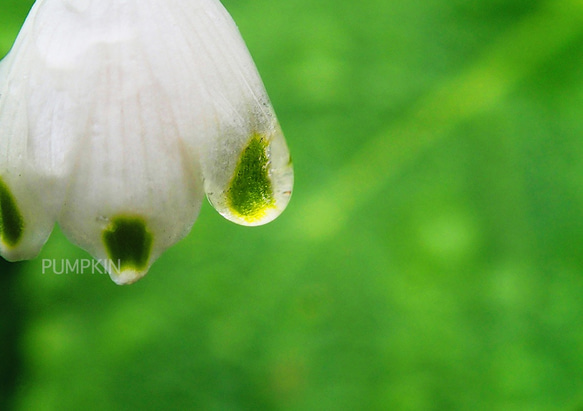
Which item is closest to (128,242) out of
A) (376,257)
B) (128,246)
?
(128,246)

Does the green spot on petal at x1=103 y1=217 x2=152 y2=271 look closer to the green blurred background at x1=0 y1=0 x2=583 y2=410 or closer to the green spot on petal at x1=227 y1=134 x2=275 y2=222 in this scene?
the green spot on petal at x1=227 y1=134 x2=275 y2=222

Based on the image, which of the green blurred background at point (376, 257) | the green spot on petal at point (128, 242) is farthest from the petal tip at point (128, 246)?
the green blurred background at point (376, 257)

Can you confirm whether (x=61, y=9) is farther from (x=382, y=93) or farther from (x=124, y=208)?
(x=382, y=93)

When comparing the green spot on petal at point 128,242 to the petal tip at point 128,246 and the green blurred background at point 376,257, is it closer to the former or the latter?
the petal tip at point 128,246

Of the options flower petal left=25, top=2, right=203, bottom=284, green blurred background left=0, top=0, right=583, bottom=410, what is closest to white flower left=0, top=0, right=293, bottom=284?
flower petal left=25, top=2, right=203, bottom=284

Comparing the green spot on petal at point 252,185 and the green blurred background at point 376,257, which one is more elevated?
the green spot on petal at point 252,185
